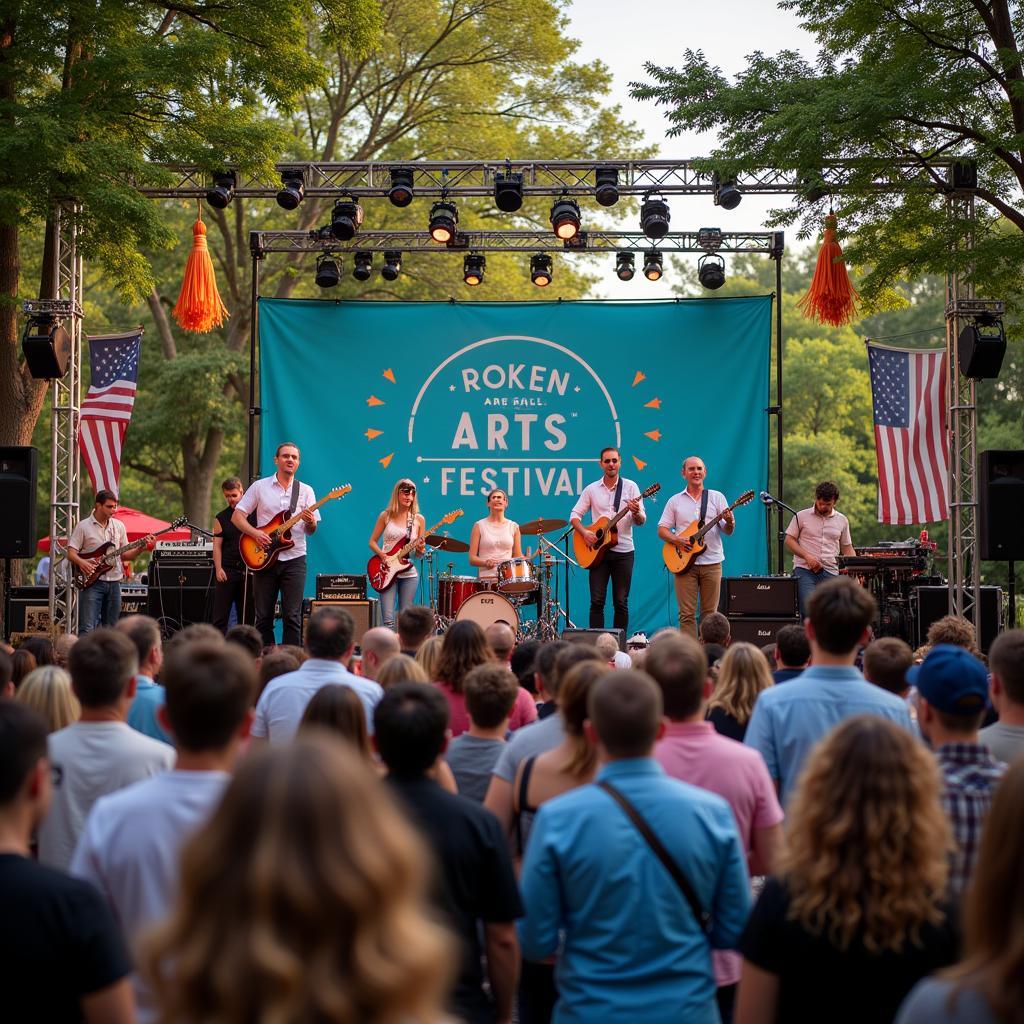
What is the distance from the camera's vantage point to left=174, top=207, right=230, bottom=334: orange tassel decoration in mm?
13586

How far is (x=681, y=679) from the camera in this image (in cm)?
360

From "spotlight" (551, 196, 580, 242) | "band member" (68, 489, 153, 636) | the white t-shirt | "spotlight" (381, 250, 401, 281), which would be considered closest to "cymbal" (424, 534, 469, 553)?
"band member" (68, 489, 153, 636)

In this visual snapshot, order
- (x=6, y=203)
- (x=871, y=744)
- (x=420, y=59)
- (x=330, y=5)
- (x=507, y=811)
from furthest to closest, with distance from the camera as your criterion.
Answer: (x=420, y=59), (x=330, y=5), (x=6, y=203), (x=507, y=811), (x=871, y=744)

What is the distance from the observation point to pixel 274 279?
2503 cm

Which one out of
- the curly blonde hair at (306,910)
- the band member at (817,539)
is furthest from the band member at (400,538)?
the curly blonde hair at (306,910)

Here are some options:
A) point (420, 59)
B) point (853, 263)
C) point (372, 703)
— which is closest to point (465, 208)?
point (420, 59)

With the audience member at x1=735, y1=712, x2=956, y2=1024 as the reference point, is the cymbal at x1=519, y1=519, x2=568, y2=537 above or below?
above

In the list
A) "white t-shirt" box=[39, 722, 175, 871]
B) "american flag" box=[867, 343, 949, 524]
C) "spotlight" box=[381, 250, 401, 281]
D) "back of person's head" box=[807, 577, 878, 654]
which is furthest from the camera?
"spotlight" box=[381, 250, 401, 281]

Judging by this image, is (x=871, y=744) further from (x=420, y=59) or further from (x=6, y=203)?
(x=420, y=59)

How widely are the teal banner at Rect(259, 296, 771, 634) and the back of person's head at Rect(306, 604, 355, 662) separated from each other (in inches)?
399

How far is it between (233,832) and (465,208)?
2448 centimetres

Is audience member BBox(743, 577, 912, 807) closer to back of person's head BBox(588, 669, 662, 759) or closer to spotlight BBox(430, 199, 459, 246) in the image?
back of person's head BBox(588, 669, 662, 759)

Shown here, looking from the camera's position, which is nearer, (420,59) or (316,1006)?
(316,1006)

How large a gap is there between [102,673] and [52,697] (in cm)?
76
